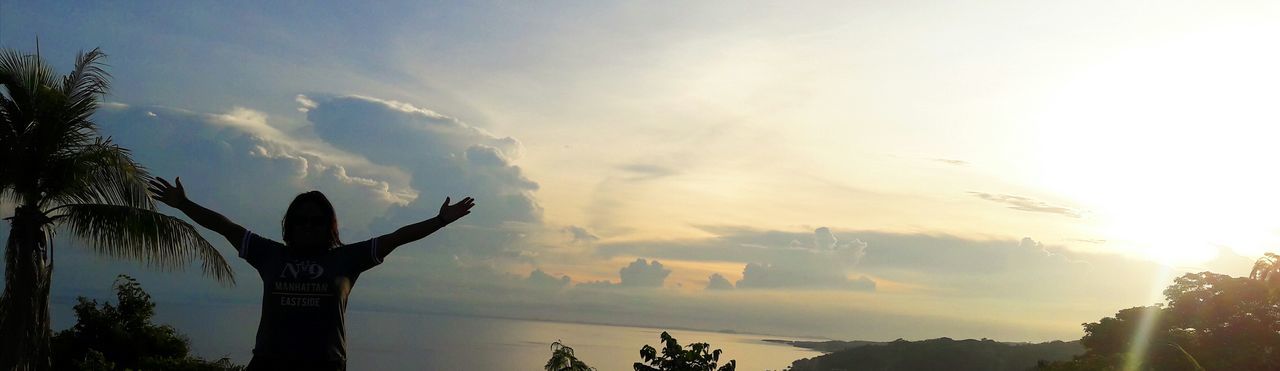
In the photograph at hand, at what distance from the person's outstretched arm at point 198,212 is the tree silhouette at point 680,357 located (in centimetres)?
630

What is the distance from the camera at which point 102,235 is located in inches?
525

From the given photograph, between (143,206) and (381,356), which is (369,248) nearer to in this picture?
(143,206)

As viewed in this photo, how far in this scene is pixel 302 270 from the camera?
452 centimetres

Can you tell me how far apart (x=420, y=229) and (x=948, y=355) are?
323 ft

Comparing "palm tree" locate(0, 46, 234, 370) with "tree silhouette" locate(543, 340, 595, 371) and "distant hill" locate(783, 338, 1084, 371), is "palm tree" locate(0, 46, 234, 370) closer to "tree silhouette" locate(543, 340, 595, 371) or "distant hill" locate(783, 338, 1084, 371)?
"tree silhouette" locate(543, 340, 595, 371)

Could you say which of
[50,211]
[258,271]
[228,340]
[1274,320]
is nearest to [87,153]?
[50,211]

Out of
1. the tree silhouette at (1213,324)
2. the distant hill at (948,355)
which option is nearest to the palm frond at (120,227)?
the tree silhouette at (1213,324)

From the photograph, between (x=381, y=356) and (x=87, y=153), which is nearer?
(x=87, y=153)

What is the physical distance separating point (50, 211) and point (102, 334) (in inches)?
311

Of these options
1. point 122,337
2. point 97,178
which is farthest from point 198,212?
point 122,337

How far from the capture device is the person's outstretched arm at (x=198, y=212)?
495cm

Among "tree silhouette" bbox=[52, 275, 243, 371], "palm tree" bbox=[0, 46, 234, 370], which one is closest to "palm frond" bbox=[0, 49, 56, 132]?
"palm tree" bbox=[0, 46, 234, 370]

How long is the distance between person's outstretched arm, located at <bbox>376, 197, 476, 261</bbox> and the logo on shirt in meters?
0.33

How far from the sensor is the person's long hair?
4750mm
